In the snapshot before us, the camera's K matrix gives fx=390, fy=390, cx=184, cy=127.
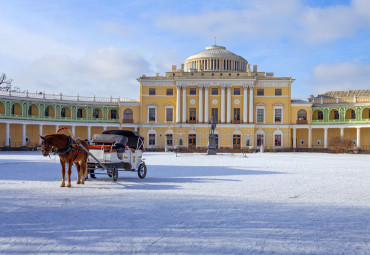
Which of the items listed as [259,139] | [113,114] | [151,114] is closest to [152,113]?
[151,114]

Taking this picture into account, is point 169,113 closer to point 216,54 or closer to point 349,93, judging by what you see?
point 216,54

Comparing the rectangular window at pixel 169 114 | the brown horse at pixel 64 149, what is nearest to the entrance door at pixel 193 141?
the rectangular window at pixel 169 114

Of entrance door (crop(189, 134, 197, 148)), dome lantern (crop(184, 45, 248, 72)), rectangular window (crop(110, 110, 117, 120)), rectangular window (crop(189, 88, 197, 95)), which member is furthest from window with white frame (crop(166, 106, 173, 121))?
rectangular window (crop(110, 110, 117, 120))

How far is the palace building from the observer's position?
6322 cm

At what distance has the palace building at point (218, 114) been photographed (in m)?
63.2

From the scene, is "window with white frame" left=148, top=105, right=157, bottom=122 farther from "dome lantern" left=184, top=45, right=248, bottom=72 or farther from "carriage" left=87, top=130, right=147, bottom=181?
"carriage" left=87, top=130, right=147, bottom=181

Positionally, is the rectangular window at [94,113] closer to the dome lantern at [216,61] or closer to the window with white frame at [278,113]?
the dome lantern at [216,61]

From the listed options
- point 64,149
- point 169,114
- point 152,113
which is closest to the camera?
point 64,149

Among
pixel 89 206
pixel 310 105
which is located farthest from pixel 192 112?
pixel 89 206

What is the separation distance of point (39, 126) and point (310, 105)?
4448cm

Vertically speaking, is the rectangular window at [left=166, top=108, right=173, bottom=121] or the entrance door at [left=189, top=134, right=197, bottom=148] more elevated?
the rectangular window at [left=166, top=108, right=173, bottom=121]

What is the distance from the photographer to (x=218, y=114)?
211 feet

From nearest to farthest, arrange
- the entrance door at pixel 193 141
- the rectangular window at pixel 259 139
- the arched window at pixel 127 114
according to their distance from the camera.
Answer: the entrance door at pixel 193 141 → the rectangular window at pixel 259 139 → the arched window at pixel 127 114

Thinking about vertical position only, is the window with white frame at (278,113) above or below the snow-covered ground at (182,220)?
above
